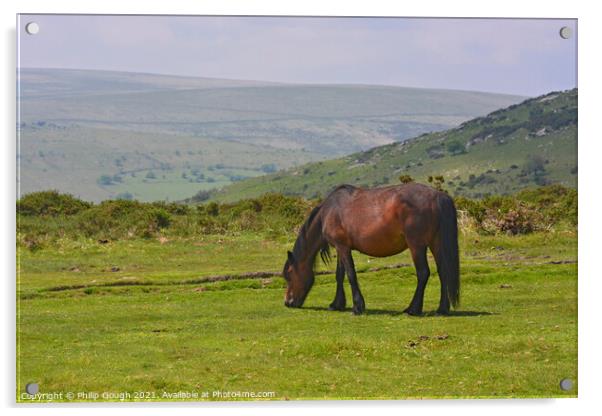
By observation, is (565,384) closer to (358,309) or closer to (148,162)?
(358,309)

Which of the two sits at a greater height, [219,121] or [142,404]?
[219,121]

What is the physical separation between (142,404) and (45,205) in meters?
5.16

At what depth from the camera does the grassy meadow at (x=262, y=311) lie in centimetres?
1723

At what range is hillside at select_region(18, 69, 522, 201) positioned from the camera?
19.6 meters

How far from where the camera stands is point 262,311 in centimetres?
2047

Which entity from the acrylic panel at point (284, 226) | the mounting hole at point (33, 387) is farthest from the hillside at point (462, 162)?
the mounting hole at point (33, 387)

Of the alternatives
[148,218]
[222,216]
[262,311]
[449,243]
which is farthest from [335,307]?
[222,216]

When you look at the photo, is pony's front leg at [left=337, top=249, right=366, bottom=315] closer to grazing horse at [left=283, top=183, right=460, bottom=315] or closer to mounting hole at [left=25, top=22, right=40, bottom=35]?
grazing horse at [left=283, top=183, right=460, bottom=315]

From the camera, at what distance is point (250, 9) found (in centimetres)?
1786

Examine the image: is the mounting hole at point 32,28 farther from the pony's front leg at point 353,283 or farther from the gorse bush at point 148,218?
the pony's front leg at point 353,283
